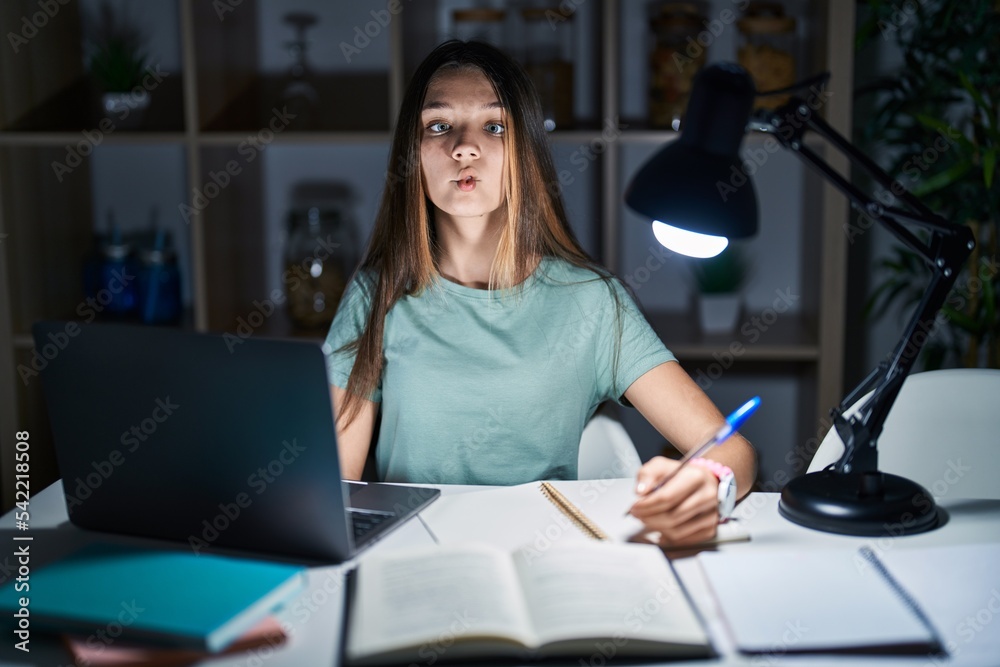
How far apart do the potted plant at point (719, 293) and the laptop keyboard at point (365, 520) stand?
1463 millimetres

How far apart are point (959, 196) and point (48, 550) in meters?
2.02

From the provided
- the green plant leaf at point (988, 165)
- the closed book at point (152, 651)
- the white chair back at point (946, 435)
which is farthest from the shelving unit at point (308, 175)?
the closed book at point (152, 651)

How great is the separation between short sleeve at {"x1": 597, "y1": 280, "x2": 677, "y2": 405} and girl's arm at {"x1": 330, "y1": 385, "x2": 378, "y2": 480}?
1.21ft

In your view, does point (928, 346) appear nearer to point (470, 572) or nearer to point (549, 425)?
point (549, 425)

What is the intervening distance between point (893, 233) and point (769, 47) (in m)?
1.38

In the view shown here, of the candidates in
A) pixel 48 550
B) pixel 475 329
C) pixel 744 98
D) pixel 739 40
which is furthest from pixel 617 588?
pixel 739 40

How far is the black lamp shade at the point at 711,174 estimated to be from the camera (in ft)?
3.13

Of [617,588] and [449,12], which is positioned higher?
[449,12]

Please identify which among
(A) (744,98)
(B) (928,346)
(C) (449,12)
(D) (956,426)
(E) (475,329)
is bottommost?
(B) (928,346)

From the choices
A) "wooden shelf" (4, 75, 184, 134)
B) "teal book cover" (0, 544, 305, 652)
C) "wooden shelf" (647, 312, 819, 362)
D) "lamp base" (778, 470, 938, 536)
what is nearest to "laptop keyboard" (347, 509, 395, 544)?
"teal book cover" (0, 544, 305, 652)

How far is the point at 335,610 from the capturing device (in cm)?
92

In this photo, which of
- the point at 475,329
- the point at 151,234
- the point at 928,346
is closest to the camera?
the point at 475,329

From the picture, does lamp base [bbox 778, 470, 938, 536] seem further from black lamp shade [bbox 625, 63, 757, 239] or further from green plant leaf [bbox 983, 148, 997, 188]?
green plant leaf [bbox 983, 148, 997, 188]

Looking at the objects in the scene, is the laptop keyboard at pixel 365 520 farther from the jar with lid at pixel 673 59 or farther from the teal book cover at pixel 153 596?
the jar with lid at pixel 673 59
